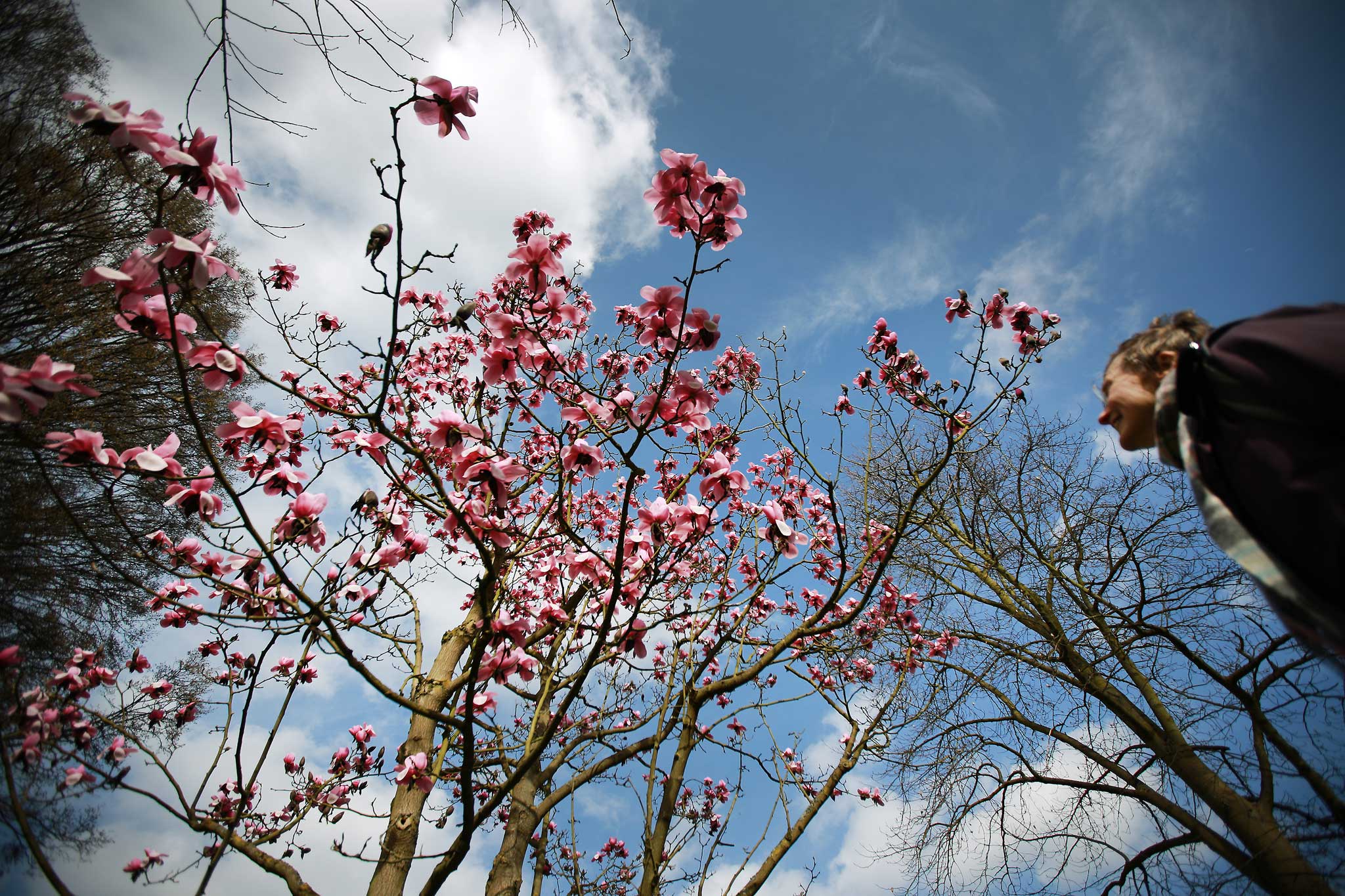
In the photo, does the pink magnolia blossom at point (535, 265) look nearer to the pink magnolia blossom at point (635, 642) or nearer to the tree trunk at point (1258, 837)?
the pink magnolia blossom at point (635, 642)

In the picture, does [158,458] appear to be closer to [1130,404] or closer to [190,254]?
[190,254]

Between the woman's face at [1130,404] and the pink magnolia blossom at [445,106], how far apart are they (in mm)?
1792

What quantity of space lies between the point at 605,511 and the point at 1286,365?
4.50 meters

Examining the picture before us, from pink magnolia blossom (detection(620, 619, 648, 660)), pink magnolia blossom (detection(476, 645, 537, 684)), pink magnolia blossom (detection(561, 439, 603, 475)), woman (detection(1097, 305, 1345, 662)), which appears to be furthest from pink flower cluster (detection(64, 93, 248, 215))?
woman (detection(1097, 305, 1345, 662))

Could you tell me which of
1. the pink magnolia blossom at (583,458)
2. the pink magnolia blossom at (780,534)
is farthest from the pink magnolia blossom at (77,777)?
the pink magnolia blossom at (780,534)

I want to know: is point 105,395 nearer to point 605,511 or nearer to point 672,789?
point 605,511

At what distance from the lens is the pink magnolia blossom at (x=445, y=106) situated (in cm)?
140

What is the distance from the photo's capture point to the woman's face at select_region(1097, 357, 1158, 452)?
52.4 inches

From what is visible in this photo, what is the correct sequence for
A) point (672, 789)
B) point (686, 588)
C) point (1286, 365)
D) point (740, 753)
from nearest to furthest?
point (1286, 365), point (672, 789), point (740, 753), point (686, 588)

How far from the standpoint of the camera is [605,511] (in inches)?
197

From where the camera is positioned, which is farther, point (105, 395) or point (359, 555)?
point (105, 395)

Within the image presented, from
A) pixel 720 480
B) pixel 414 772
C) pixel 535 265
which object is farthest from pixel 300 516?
pixel 414 772

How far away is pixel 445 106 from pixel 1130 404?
1.90 m

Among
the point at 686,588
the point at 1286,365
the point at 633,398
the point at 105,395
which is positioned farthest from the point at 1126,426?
the point at 105,395
